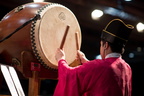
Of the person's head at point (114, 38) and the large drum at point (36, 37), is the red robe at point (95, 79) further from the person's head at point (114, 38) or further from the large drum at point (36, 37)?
the large drum at point (36, 37)

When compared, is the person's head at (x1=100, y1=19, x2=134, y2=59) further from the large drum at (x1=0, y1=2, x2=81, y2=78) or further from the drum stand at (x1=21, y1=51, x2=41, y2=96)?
the drum stand at (x1=21, y1=51, x2=41, y2=96)

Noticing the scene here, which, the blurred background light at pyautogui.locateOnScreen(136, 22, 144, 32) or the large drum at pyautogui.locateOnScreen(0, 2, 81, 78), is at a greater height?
the large drum at pyautogui.locateOnScreen(0, 2, 81, 78)

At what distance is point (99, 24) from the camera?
15.5 ft

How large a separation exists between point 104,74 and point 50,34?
0.58 metres

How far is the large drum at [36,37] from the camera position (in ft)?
5.81

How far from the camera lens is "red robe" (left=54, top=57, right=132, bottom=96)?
153 centimetres

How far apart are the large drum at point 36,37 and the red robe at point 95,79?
26cm

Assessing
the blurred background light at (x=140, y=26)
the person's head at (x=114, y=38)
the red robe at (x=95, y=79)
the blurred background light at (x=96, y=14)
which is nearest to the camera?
the red robe at (x=95, y=79)

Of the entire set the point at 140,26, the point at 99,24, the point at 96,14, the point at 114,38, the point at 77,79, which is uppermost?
the point at 114,38

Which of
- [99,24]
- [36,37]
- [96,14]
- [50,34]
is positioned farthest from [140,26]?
[36,37]

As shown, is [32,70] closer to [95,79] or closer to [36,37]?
[36,37]

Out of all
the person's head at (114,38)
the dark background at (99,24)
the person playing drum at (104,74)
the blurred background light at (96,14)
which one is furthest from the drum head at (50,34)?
the blurred background light at (96,14)

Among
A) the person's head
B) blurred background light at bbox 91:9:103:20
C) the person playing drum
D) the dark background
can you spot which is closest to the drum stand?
the person playing drum

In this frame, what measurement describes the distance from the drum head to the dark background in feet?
5.50
